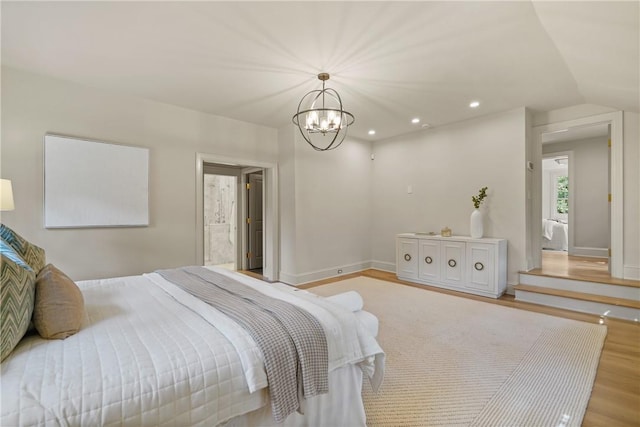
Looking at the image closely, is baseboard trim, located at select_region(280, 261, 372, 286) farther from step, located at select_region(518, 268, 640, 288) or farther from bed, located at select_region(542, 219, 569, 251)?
bed, located at select_region(542, 219, 569, 251)

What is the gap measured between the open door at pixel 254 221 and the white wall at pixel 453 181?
7.93ft

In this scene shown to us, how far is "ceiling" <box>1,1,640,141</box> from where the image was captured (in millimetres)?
2049

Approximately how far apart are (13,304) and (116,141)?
2.84 meters

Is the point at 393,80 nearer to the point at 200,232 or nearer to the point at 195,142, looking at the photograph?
the point at 195,142

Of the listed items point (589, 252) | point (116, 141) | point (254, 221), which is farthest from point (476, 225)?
point (116, 141)

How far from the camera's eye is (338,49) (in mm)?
2523

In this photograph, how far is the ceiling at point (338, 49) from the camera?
80.7 inches

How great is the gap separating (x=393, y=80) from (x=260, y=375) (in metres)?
3.03

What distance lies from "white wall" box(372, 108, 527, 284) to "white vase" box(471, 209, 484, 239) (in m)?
0.24

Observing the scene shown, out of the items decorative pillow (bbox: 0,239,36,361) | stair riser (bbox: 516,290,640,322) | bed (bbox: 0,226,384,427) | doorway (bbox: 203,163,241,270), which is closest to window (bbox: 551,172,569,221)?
stair riser (bbox: 516,290,640,322)

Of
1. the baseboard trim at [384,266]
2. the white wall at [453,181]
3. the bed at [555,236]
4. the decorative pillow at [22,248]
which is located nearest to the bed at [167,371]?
the decorative pillow at [22,248]

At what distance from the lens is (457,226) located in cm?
484

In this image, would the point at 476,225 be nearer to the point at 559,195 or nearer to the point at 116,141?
the point at 116,141

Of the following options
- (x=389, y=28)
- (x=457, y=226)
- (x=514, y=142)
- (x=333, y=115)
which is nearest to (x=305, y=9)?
(x=389, y=28)
